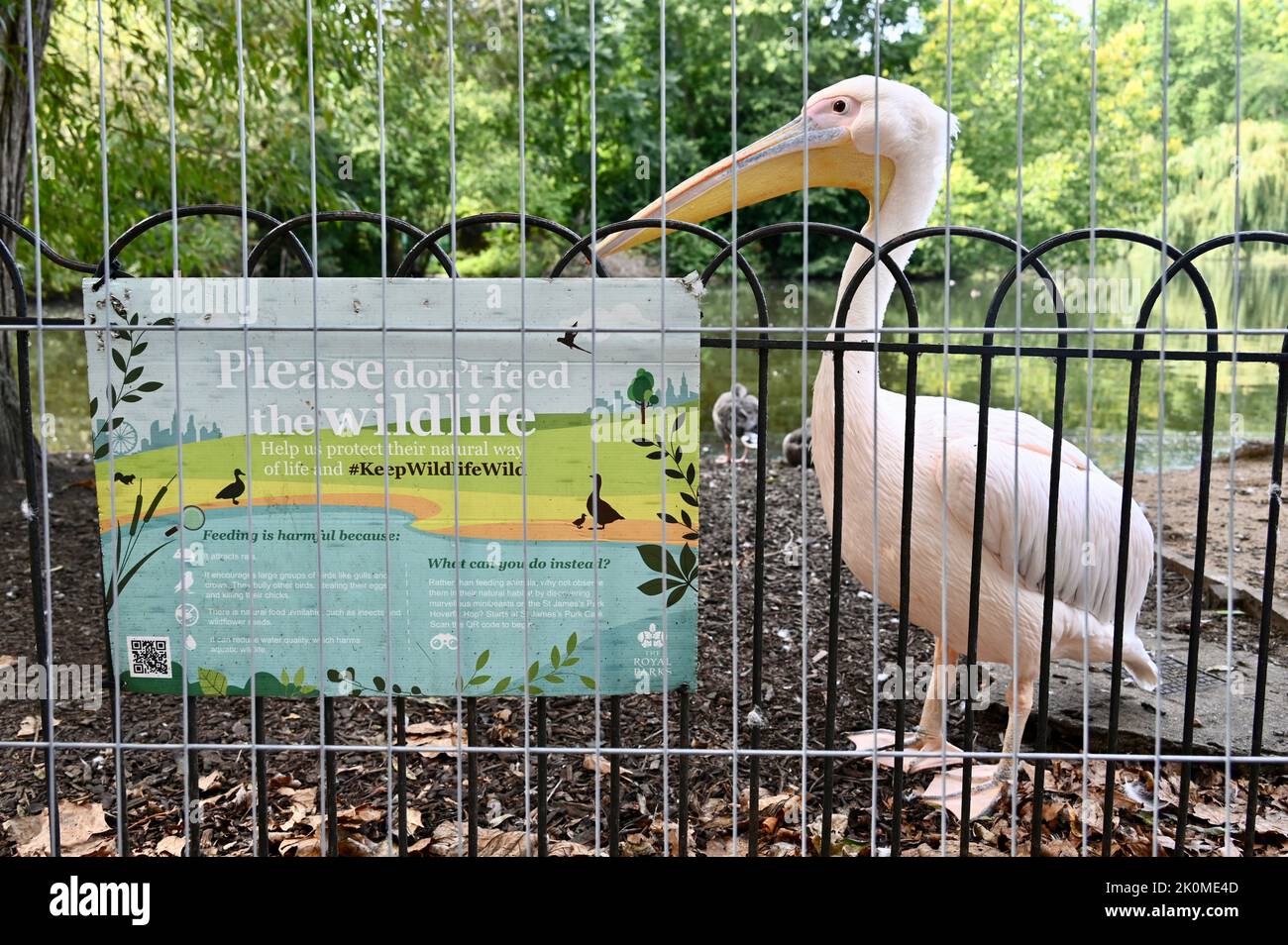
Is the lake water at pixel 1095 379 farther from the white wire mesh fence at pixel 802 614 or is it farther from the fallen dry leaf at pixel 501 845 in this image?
the fallen dry leaf at pixel 501 845

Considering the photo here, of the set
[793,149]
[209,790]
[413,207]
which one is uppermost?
[413,207]

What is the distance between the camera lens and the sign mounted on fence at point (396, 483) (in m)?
2.28

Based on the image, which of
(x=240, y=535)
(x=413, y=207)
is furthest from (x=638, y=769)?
(x=413, y=207)

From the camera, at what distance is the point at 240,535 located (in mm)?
2369

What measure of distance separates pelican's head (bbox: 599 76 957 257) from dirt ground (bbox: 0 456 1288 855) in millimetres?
1161

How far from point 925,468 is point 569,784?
1435 millimetres

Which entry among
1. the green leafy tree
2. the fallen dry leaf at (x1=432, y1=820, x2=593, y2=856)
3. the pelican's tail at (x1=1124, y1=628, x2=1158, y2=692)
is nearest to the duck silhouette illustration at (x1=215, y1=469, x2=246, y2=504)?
the green leafy tree

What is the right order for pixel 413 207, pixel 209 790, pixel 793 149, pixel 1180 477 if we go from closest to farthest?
pixel 793 149 < pixel 209 790 < pixel 1180 477 < pixel 413 207

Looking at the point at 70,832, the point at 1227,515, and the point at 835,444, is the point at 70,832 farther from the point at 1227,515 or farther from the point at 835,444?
the point at 1227,515

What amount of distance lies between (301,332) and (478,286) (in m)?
0.39

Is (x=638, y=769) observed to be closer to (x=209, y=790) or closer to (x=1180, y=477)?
(x=209, y=790)

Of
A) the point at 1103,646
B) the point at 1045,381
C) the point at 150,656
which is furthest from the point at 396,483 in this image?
the point at 1045,381

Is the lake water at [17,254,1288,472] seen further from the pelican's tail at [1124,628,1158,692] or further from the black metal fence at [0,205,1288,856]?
the black metal fence at [0,205,1288,856]

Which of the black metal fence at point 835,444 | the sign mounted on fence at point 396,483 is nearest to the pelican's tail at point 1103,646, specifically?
the black metal fence at point 835,444
